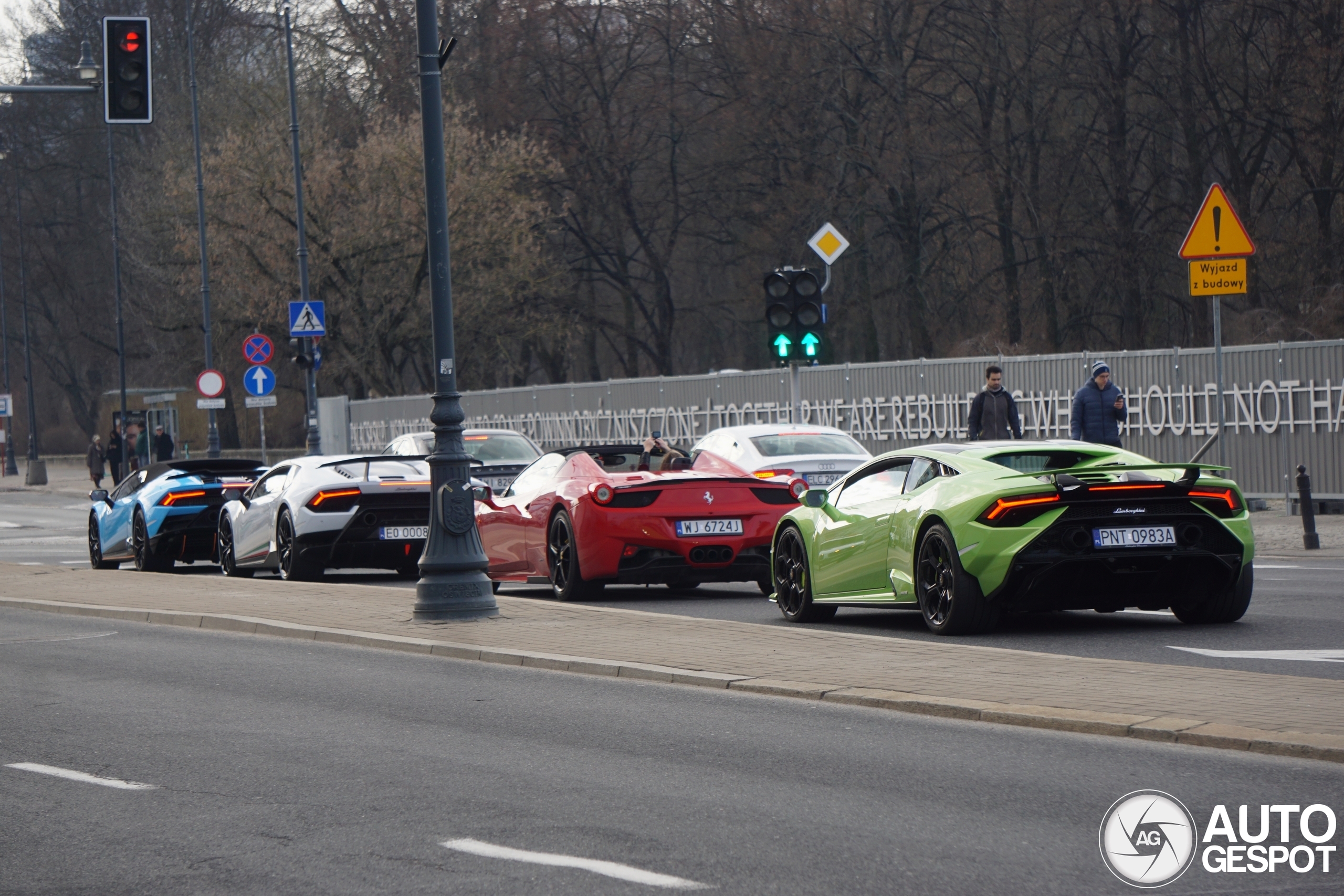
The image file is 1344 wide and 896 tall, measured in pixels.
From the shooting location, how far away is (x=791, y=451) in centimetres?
2247

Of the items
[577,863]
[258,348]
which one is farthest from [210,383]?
[577,863]

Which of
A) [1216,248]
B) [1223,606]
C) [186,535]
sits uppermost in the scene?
[1216,248]

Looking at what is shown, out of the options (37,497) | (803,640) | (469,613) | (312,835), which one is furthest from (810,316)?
(37,497)

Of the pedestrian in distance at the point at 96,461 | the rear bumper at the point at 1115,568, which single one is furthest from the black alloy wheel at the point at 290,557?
the pedestrian in distance at the point at 96,461

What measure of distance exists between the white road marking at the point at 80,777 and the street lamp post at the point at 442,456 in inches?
221

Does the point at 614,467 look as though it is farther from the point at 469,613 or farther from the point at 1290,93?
the point at 1290,93

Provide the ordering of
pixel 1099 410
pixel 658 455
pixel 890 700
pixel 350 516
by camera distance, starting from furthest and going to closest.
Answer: pixel 1099 410 < pixel 350 516 < pixel 658 455 < pixel 890 700

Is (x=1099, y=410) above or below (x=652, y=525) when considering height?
above

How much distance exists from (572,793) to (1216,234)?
12.4 meters

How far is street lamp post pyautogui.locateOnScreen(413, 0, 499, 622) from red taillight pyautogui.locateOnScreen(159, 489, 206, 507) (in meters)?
9.03

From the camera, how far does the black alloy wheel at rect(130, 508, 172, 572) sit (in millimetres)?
22625

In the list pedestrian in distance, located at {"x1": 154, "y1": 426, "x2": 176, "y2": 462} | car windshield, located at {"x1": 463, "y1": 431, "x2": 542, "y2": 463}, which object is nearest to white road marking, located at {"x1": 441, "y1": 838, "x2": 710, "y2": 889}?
car windshield, located at {"x1": 463, "y1": 431, "x2": 542, "y2": 463}

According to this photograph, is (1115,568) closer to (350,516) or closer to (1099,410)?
(350,516)

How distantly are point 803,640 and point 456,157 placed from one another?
118 feet
